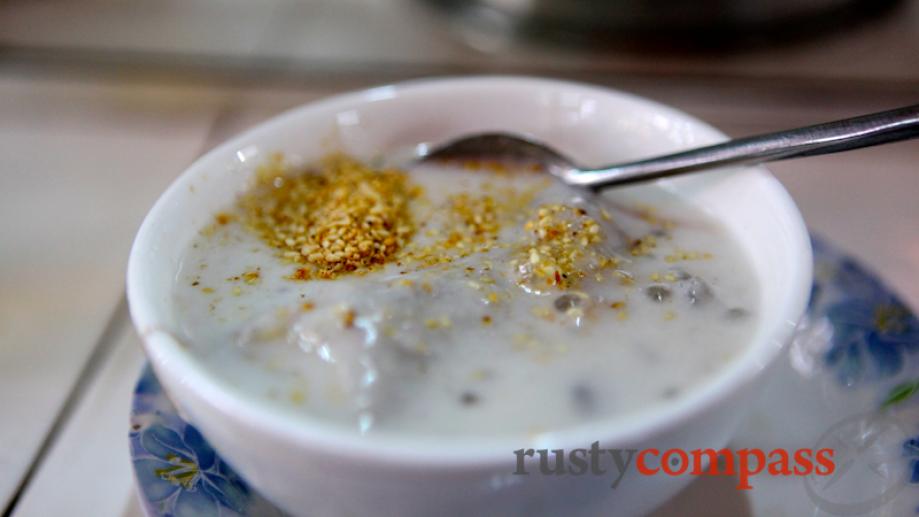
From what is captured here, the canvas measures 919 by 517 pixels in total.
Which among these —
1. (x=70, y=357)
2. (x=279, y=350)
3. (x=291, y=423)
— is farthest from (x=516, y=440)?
(x=70, y=357)

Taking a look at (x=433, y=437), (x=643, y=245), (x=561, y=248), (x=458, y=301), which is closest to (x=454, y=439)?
(x=433, y=437)

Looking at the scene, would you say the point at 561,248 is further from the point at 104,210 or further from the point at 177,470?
the point at 104,210

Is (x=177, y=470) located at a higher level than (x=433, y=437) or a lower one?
lower

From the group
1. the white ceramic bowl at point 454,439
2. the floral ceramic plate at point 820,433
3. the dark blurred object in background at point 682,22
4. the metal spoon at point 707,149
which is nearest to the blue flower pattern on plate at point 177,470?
the floral ceramic plate at point 820,433

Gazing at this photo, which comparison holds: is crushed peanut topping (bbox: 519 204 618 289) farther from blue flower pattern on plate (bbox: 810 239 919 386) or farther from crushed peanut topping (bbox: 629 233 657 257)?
blue flower pattern on plate (bbox: 810 239 919 386)

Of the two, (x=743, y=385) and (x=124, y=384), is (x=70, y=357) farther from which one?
(x=743, y=385)

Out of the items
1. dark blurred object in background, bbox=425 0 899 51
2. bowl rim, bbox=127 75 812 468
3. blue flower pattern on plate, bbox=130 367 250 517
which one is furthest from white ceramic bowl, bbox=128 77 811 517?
dark blurred object in background, bbox=425 0 899 51
